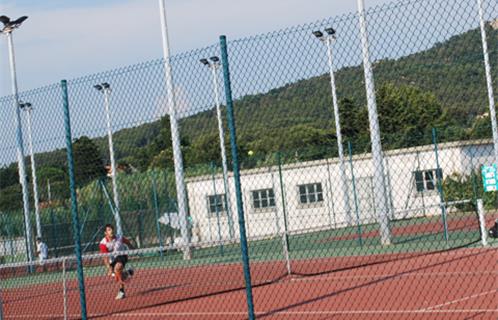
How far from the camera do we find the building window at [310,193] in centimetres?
3269

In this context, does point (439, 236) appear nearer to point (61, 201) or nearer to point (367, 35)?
point (61, 201)

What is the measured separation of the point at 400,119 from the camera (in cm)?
2733

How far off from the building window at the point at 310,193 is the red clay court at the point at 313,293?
7518mm

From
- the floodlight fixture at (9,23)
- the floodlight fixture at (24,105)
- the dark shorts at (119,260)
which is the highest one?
the floodlight fixture at (9,23)

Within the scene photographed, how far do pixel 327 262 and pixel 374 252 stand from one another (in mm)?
1694

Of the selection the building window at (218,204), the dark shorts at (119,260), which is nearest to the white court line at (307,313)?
the dark shorts at (119,260)

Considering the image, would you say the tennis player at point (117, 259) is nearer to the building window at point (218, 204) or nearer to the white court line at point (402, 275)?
the white court line at point (402, 275)

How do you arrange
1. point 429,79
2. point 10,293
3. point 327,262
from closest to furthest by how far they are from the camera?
point 429,79 < point 327,262 < point 10,293

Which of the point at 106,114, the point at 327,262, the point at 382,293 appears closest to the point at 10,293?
the point at 327,262

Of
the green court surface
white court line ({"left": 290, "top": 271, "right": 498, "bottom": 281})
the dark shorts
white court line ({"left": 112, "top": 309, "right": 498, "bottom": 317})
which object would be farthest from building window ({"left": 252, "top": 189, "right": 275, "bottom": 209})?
white court line ({"left": 112, "top": 309, "right": 498, "bottom": 317})

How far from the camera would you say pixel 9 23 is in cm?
3353

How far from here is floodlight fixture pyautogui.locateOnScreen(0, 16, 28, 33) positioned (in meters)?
33.0

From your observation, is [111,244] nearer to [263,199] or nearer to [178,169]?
[178,169]

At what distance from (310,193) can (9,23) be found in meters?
11.3
